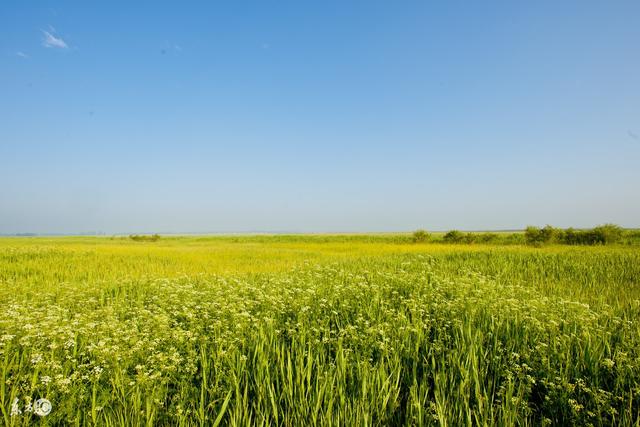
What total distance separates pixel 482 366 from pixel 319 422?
2.07 meters

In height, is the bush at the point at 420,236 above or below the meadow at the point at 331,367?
above

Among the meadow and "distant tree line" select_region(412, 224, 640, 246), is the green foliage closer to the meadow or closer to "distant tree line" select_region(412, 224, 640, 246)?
"distant tree line" select_region(412, 224, 640, 246)

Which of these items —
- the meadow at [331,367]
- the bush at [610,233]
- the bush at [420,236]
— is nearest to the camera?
the meadow at [331,367]

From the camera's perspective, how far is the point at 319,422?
275 cm

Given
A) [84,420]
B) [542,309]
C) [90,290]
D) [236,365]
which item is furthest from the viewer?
[90,290]

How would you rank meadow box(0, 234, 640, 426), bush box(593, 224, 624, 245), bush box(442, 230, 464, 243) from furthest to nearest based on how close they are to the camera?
bush box(442, 230, 464, 243)
bush box(593, 224, 624, 245)
meadow box(0, 234, 640, 426)

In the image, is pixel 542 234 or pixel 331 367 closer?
pixel 331 367

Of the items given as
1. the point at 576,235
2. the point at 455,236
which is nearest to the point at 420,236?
the point at 455,236

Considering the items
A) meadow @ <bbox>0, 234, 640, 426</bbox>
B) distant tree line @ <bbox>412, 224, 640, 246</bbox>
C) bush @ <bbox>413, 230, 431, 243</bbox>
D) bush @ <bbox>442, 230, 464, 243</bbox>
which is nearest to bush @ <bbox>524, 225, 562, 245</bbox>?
distant tree line @ <bbox>412, 224, 640, 246</bbox>

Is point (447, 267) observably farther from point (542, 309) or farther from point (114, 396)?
point (114, 396)

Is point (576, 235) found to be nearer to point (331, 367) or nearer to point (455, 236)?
point (455, 236)

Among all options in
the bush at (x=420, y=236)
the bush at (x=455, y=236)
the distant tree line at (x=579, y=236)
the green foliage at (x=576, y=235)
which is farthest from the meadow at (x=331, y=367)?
the bush at (x=420, y=236)

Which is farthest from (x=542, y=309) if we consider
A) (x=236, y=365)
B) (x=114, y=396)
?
(x=114, y=396)

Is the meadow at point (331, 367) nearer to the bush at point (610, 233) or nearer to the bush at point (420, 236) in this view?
the bush at point (610, 233)
